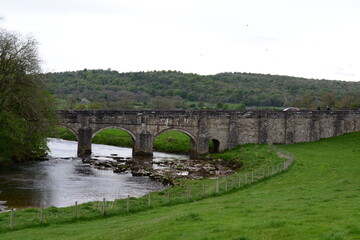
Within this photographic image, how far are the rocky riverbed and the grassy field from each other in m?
10.9

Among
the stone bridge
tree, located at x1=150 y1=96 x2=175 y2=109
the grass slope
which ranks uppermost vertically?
tree, located at x1=150 y1=96 x2=175 y2=109

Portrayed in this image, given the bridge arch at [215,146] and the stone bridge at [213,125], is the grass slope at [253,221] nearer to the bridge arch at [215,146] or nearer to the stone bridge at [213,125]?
the stone bridge at [213,125]

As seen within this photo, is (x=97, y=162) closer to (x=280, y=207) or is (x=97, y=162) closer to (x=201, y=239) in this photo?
(x=280, y=207)

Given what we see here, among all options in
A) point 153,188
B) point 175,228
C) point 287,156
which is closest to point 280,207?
point 175,228

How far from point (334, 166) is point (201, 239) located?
29.3m

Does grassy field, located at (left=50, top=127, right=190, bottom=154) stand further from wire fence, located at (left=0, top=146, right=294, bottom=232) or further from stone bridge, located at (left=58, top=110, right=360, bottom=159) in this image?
wire fence, located at (left=0, top=146, right=294, bottom=232)

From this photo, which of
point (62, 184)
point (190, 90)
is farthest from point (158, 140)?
point (190, 90)

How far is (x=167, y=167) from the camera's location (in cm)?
4478

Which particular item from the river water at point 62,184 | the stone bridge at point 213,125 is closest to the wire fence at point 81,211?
the river water at point 62,184

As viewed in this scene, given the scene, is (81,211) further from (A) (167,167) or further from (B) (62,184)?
(A) (167,167)

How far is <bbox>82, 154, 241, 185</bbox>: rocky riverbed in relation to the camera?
130 ft

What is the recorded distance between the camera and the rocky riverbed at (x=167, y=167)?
39.7 metres

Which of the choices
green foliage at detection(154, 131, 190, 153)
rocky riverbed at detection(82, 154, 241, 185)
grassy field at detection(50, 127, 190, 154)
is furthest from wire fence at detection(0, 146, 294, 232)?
grassy field at detection(50, 127, 190, 154)

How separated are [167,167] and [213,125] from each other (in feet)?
47.4
